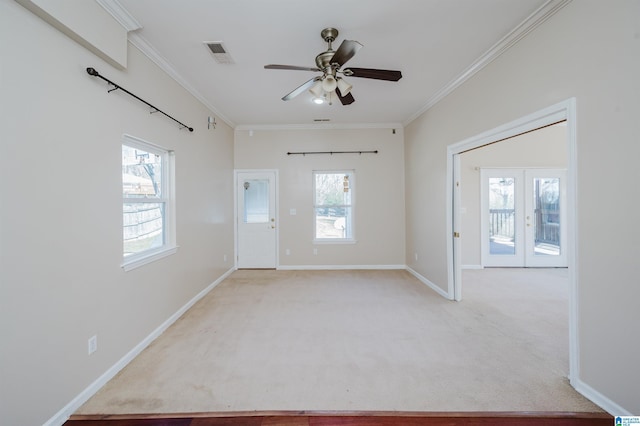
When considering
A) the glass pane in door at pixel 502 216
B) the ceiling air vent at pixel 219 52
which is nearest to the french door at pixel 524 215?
the glass pane in door at pixel 502 216

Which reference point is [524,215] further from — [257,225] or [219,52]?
[219,52]

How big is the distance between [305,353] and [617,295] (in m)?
2.23

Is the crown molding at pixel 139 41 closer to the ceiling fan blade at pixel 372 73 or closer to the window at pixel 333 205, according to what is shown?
the ceiling fan blade at pixel 372 73

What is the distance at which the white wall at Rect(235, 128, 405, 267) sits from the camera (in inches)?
209

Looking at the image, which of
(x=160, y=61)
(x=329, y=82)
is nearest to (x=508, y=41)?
(x=329, y=82)

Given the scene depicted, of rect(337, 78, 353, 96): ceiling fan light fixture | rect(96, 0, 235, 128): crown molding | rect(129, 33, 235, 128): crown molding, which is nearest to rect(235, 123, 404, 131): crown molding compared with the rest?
rect(129, 33, 235, 128): crown molding

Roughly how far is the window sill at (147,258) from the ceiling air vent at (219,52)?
6.99ft

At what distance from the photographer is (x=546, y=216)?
209 inches

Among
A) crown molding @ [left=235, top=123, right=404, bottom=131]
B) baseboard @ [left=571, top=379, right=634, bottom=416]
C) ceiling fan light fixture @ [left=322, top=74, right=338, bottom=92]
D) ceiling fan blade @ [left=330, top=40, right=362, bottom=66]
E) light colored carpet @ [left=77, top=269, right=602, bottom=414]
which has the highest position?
crown molding @ [left=235, top=123, right=404, bottom=131]

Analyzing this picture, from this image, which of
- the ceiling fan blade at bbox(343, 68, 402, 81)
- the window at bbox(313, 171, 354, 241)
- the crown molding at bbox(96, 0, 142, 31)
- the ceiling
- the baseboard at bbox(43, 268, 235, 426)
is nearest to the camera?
the baseboard at bbox(43, 268, 235, 426)

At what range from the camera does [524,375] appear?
2.03 meters

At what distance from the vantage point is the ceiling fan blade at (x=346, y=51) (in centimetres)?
181

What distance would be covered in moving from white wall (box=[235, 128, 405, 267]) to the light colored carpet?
1528 millimetres

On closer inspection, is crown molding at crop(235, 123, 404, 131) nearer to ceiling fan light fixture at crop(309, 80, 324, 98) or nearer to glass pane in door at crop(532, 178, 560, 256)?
ceiling fan light fixture at crop(309, 80, 324, 98)
